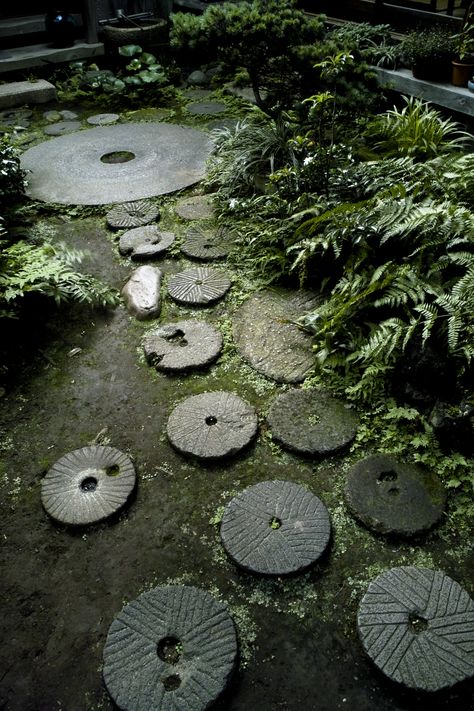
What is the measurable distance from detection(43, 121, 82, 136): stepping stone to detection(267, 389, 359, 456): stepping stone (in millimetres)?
6723

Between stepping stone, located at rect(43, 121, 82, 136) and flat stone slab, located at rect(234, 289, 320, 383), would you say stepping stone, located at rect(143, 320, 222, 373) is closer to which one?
flat stone slab, located at rect(234, 289, 320, 383)

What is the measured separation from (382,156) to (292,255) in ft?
5.82

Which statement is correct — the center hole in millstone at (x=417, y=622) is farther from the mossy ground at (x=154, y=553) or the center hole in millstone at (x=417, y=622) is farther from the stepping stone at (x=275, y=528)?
the stepping stone at (x=275, y=528)

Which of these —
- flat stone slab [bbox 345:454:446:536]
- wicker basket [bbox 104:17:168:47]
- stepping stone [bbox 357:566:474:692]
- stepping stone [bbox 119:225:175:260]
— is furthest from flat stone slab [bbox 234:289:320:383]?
wicker basket [bbox 104:17:168:47]

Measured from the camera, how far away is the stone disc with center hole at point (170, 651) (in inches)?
94.7

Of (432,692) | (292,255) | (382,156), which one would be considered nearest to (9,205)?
(292,255)

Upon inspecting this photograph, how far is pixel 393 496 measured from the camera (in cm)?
323

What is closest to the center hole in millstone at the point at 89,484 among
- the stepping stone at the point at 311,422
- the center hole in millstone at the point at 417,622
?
the stepping stone at the point at 311,422

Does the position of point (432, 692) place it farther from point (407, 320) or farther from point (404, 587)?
point (407, 320)

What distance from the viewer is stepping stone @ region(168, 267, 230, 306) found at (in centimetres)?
489

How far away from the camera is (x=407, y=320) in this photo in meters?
4.00

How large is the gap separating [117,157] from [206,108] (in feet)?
7.67

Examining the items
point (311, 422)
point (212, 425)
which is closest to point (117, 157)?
point (212, 425)

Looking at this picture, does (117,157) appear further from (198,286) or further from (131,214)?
(198,286)
